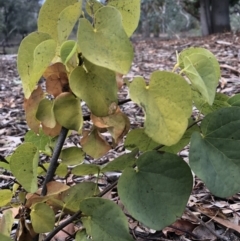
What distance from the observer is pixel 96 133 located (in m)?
0.44

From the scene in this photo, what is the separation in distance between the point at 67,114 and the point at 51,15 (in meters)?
0.10

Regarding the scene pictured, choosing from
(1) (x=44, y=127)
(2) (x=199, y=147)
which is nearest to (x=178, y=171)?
(2) (x=199, y=147)

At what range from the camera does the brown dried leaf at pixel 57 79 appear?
41 cm

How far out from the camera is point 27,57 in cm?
40

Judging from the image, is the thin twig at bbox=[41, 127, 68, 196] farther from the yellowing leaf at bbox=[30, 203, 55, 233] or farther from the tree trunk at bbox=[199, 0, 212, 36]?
the tree trunk at bbox=[199, 0, 212, 36]

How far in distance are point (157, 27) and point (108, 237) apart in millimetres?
14811

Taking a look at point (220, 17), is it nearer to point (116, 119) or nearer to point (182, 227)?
point (182, 227)

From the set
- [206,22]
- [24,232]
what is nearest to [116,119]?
[24,232]

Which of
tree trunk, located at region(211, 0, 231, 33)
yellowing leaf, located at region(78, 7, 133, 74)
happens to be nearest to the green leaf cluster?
yellowing leaf, located at region(78, 7, 133, 74)

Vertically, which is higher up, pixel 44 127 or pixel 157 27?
pixel 44 127

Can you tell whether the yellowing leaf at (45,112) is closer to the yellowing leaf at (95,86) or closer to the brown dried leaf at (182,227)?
the yellowing leaf at (95,86)

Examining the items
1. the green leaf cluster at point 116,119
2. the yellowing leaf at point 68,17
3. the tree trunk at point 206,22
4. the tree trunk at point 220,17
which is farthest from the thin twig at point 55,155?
the tree trunk at point 206,22

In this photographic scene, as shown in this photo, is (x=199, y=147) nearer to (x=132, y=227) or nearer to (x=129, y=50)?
(x=129, y=50)

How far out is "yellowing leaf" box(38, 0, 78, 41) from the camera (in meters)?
0.42
